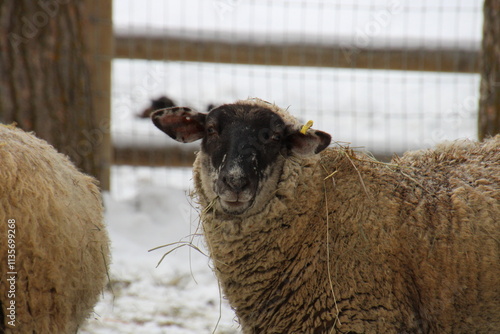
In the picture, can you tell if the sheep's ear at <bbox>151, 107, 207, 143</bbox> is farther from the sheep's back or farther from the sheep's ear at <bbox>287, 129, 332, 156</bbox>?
the sheep's back

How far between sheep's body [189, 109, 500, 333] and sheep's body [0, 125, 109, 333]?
869mm

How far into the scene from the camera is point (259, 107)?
375 centimetres

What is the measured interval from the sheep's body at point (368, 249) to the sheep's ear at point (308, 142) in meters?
0.09

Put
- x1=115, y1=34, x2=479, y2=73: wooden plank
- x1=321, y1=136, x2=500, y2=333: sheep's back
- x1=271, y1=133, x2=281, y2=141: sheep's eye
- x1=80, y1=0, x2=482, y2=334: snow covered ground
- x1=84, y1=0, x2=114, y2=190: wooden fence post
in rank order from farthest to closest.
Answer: x1=115, y1=34, x2=479, y2=73: wooden plank, x1=84, y1=0, x2=114, y2=190: wooden fence post, x1=80, y1=0, x2=482, y2=334: snow covered ground, x1=271, y1=133, x2=281, y2=141: sheep's eye, x1=321, y1=136, x2=500, y2=333: sheep's back

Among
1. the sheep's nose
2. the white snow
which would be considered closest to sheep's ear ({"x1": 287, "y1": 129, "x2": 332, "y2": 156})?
the sheep's nose

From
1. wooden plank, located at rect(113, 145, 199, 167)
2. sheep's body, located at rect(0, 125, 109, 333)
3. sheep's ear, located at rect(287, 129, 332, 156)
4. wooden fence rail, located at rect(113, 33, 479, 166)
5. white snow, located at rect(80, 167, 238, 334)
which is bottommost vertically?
white snow, located at rect(80, 167, 238, 334)

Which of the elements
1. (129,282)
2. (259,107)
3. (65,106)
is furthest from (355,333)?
(65,106)

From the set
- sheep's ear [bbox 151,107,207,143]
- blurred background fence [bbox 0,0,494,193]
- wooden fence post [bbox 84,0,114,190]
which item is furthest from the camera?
wooden fence post [bbox 84,0,114,190]

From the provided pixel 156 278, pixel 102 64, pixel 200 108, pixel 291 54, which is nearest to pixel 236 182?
pixel 156 278

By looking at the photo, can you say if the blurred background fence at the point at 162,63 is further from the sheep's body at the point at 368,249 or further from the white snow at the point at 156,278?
the sheep's body at the point at 368,249

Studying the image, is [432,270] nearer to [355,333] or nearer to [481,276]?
[481,276]

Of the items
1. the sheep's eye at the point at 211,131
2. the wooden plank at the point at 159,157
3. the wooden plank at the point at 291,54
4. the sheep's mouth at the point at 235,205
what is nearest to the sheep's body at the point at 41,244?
the sheep's mouth at the point at 235,205

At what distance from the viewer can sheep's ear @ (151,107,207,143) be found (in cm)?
386

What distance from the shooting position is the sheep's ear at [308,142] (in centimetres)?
354
